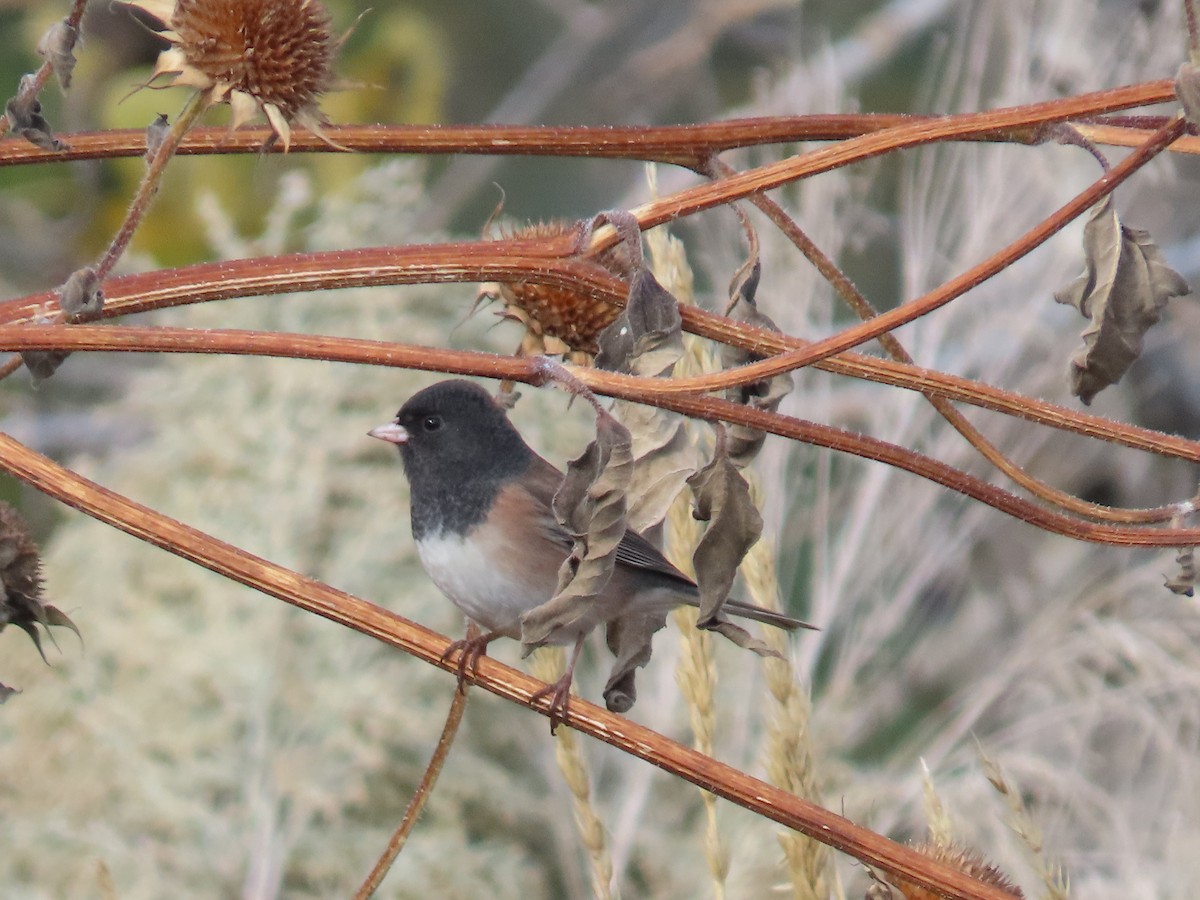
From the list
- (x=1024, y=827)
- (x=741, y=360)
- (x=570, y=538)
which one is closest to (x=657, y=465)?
(x=741, y=360)

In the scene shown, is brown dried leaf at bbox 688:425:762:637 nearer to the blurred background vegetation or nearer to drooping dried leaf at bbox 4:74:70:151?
drooping dried leaf at bbox 4:74:70:151

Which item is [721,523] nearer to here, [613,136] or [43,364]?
[613,136]

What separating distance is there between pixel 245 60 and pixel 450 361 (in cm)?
36

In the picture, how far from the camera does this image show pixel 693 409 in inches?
37.4

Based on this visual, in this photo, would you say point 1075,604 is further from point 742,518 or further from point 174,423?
point 742,518

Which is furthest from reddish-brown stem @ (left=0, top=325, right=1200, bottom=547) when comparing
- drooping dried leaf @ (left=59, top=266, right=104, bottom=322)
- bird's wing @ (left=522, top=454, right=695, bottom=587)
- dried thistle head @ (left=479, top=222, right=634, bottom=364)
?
bird's wing @ (left=522, top=454, right=695, bottom=587)

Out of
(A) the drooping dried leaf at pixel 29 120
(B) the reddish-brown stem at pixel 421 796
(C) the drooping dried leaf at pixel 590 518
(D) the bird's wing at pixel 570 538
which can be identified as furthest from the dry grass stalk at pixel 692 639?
(A) the drooping dried leaf at pixel 29 120

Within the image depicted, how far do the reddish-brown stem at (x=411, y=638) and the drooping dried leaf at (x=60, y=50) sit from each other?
11.3 inches

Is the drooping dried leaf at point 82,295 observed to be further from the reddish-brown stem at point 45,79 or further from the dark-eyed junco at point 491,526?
the dark-eyed junco at point 491,526

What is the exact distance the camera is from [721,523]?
1061mm

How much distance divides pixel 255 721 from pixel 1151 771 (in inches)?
91.3

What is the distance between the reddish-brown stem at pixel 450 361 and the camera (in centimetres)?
91

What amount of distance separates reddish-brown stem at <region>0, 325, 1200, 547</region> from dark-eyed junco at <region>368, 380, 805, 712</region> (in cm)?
84

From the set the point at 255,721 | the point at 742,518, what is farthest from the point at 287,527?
the point at 742,518
